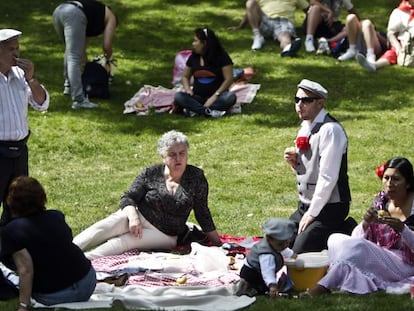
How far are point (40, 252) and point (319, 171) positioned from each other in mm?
2420

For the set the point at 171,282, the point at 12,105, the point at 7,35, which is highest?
the point at 7,35

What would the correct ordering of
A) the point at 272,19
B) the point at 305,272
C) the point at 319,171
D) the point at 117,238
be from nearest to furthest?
1. the point at 305,272
2. the point at 319,171
3. the point at 117,238
4. the point at 272,19

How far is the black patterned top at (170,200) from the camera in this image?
8.73 meters

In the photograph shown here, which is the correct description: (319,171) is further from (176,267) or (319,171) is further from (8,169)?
(8,169)

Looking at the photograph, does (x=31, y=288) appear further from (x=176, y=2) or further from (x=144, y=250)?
(x=176, y=2)

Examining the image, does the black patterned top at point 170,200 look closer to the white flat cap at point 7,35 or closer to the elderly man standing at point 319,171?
the elderly man standing at point 319,171

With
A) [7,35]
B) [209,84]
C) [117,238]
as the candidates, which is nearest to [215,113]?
[209,84]

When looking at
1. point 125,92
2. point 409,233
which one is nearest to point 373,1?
point 125,92

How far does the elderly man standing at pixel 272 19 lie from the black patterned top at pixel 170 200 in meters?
7.46

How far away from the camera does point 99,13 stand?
14164mm

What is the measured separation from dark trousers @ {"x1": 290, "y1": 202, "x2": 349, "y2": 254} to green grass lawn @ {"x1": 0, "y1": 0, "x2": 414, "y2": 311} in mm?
1078

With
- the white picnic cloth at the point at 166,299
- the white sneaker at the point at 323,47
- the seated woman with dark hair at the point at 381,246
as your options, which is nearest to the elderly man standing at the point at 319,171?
the seated woman with dark hair at the point at 381,246

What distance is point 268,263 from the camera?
23.5 feet

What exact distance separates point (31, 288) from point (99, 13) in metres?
7.82
